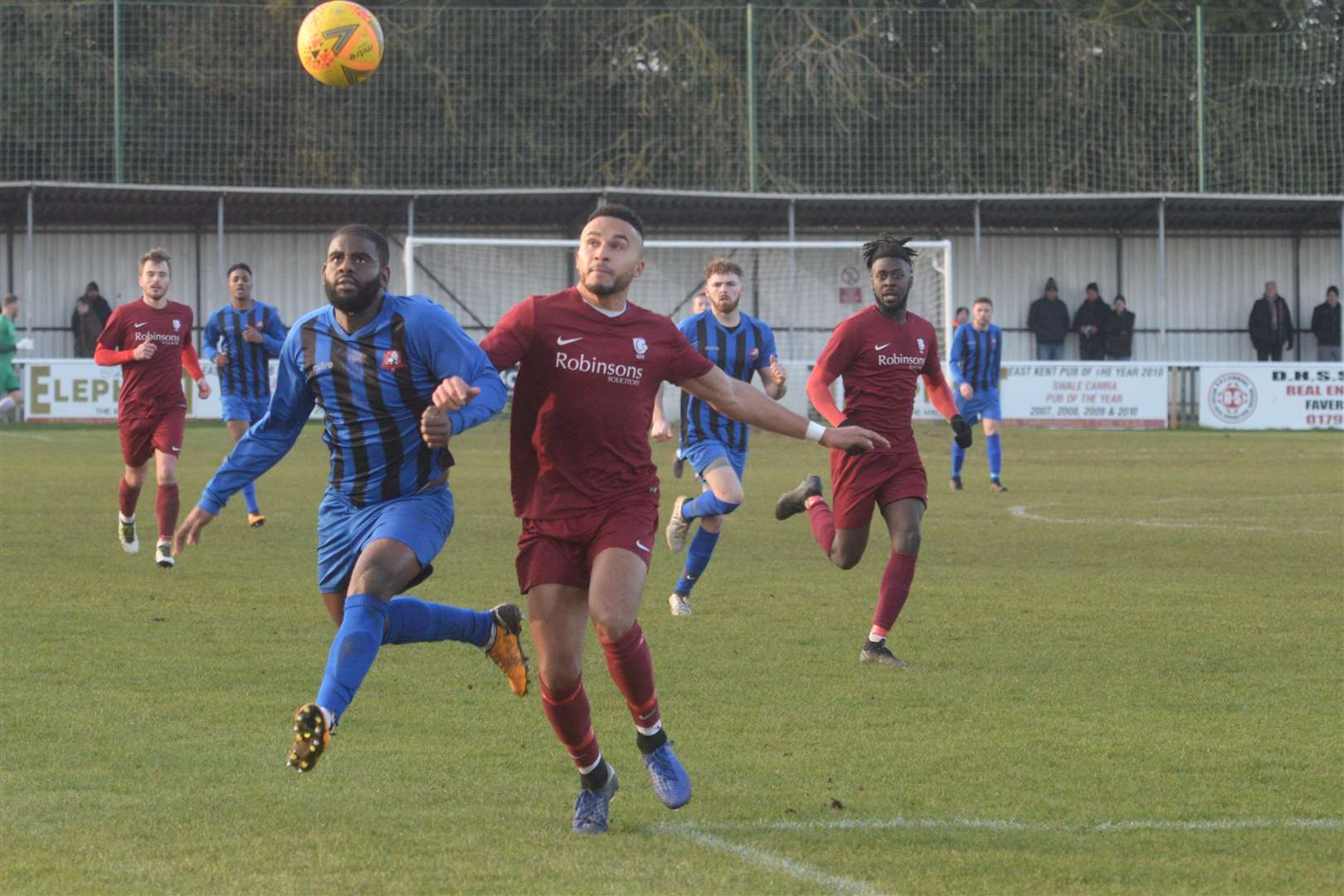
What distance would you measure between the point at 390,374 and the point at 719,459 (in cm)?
506

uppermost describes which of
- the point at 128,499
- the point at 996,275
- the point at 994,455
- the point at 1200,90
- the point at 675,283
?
the point at 1200,90

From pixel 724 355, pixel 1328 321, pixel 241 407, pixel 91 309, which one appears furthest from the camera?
pixel 1328 321

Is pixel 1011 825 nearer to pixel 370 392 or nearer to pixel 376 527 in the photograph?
pixel 376 527

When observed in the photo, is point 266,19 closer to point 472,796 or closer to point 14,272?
point 14,272

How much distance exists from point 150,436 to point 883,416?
5774 mm

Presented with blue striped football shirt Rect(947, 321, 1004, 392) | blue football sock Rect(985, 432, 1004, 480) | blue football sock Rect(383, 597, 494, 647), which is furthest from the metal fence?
blue football sock Rect(383, 597, 494, 647)

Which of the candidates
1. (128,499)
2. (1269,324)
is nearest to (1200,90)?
(1269,324)

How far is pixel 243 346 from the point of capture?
15.2 m

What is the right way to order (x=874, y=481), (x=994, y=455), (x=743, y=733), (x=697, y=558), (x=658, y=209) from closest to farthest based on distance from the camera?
(x=743, y=733), (x=874, y=481), (x=697, y=558), (x=994, y=455), (x=658, y=209)

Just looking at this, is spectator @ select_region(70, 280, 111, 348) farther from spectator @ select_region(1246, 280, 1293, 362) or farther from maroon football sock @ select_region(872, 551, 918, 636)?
maroon football sock @ select_region(872, 551, 918, 636)

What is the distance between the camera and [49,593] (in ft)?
35.4

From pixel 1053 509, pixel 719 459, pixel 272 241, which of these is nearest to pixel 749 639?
pixel 719 459

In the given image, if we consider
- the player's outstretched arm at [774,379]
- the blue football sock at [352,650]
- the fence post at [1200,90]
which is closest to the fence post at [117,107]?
the fence post at [1200,90]

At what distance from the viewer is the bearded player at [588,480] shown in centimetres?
575
